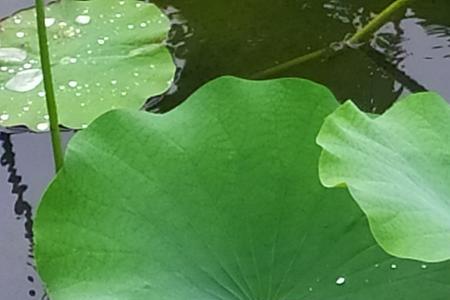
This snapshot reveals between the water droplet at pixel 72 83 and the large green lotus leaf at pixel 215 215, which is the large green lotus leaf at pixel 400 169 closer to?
the large green lotus leaf at pixel 215 215

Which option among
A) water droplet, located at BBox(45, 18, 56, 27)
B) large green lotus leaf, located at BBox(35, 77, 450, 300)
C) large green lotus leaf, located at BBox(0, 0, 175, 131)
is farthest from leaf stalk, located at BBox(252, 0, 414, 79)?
large green lotus leaf, located at BBox(35, 77, 450, 300)

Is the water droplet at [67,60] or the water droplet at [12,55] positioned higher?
the water droplet at [67,60]

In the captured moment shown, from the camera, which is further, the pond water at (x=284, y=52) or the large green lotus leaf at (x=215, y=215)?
the pond water at (x=284, y=52)

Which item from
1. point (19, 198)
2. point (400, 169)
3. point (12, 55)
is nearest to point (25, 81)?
point (12, 55)

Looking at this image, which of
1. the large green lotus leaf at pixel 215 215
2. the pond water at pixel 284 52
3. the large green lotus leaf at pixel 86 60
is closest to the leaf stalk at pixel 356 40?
the pond water at pixel 284 52

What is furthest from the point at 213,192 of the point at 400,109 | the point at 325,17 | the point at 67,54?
the point at 325,17

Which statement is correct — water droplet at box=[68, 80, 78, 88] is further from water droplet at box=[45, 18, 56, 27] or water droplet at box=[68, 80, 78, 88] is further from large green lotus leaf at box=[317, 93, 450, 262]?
large green lotus leaf at box=[317, 93, 450, 262]

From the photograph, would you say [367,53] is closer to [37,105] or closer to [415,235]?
[37,105]
